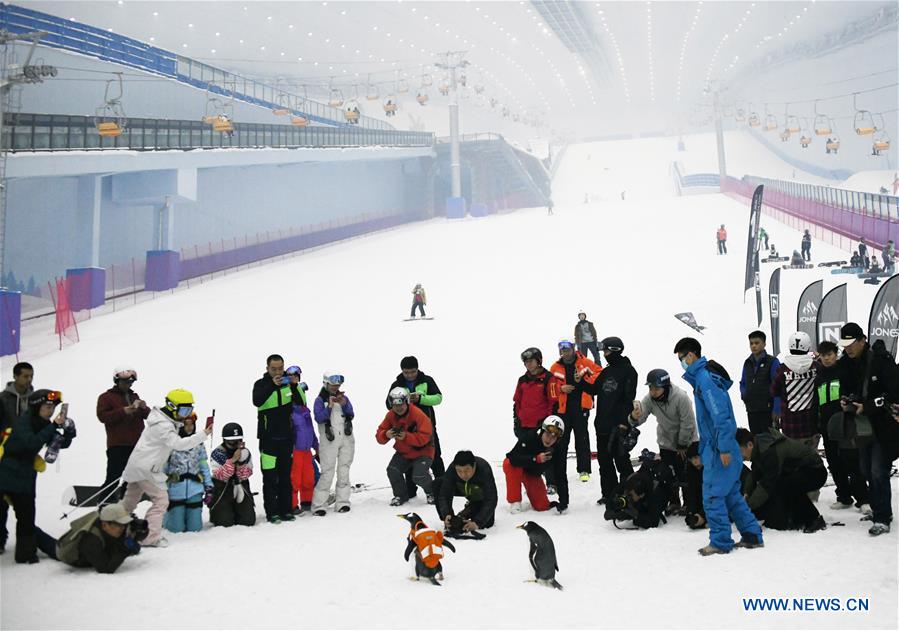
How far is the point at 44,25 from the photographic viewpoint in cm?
2945

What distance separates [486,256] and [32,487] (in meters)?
25.3

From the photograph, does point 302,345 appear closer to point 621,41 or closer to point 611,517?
point 611,517

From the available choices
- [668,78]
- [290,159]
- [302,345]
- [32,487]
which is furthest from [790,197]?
[668,78]

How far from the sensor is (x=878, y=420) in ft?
18.5

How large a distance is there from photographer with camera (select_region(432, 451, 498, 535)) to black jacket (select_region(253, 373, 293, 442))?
4.85 ft

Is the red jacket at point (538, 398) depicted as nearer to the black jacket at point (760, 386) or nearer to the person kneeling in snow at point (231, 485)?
the black jacket at point (760, 386)

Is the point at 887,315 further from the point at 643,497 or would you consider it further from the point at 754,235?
the point at 754,235

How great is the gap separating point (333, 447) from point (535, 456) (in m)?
1.81

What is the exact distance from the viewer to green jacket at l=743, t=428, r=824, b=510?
5926 millimetres

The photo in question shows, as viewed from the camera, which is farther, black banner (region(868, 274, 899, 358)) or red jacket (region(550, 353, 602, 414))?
black banner (region(868, 274, 899, 358))

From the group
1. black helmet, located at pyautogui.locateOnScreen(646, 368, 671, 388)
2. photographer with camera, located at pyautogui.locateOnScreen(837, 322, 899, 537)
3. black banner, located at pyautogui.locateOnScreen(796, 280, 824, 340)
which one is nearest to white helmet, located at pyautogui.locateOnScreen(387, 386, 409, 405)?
black helmet, located at pyautogui.locateOnScreen(646, 368, 671, 388)

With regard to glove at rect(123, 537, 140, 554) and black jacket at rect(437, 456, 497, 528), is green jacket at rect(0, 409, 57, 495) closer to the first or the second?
glove at rect(123, 537, 140, 554)

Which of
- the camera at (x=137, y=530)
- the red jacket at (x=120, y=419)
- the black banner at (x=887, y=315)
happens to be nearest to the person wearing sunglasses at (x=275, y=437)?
the red jacket at (x=120, y=419)

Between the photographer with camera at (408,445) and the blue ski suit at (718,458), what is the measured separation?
9.21ft
